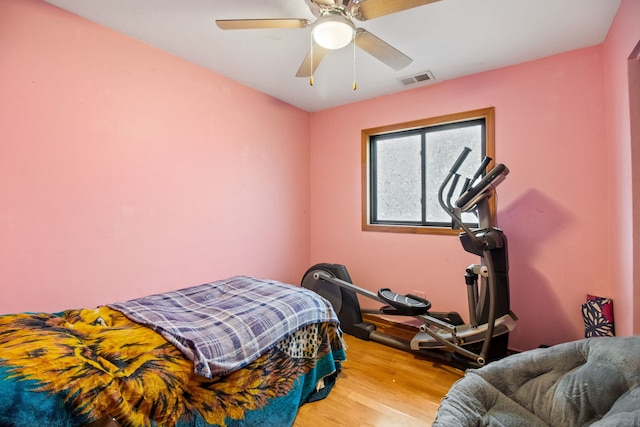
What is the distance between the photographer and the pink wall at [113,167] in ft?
5.28

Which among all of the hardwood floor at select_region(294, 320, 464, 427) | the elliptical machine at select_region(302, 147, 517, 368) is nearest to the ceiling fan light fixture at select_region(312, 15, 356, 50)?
the elliptical machine at select_region(302, 147, 517, 368)

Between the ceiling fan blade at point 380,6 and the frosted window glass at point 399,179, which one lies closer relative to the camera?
the ceiling fan blade at point 380,6

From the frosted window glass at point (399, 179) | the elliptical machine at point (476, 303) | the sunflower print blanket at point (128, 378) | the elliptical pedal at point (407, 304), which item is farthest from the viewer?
A: the frosted window glass at point (399, 179)

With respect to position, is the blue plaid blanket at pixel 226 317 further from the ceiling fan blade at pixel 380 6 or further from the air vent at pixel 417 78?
the air vent at pixel 417 78

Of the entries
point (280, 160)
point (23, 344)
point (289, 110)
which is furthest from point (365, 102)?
point (23, 344)

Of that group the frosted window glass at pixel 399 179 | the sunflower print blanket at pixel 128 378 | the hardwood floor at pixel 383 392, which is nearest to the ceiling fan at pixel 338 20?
the frosted window glass at pixel 399 179

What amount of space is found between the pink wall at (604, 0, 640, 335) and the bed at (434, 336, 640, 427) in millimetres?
845

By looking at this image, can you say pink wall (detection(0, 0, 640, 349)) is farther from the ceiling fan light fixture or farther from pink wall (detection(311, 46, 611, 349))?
the ceiling fan light fixture

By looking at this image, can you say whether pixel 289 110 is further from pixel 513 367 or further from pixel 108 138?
pixel 513 367

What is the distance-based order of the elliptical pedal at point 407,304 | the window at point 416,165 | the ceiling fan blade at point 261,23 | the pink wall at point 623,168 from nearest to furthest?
the ceiling fan blade at point 261,23 → the pink wall at point 623,168 → the elliptical pedal at point 407,304 → the window at point 416,165

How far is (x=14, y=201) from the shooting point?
158 cm

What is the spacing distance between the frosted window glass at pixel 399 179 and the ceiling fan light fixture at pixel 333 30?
1.74 metres

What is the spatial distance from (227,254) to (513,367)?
227 centimetres

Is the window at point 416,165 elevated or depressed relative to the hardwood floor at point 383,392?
elevated
